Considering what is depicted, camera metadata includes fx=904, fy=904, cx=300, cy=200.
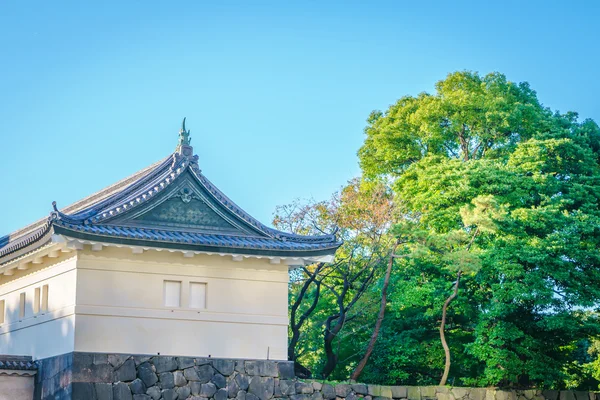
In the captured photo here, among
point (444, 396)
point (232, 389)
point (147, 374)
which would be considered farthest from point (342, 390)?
point (147, 374)

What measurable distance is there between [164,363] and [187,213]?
3040mm

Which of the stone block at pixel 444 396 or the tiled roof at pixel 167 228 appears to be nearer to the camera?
the tiled roof at pixel 167 228

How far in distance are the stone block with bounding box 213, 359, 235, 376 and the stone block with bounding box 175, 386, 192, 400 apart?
2.33ft

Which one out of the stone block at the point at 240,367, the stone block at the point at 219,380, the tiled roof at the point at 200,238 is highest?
the tiled roof at the point at 200,238

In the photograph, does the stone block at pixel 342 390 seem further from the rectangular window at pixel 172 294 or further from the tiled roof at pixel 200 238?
the rectangular window at pixel 172 294

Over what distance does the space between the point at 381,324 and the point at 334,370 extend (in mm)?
2149

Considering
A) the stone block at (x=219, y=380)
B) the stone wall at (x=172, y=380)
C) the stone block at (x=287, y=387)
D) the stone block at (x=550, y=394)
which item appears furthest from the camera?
the stone block at (x=550, y=394)

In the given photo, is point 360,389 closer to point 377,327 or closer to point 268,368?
point 268,368

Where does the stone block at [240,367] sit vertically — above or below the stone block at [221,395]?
above

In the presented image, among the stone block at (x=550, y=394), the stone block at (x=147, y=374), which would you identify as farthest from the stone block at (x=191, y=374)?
the stone block at (x=550, y=394)

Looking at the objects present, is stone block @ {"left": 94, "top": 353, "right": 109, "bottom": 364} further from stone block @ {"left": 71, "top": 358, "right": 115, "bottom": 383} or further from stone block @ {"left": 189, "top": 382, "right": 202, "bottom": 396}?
stone block @ {"left": 189, "top": 382, "right": 202, "bottom": 396}

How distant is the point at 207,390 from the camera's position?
17.3m

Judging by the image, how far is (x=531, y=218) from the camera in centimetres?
2409

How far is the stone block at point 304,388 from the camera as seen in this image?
60.4 ft
